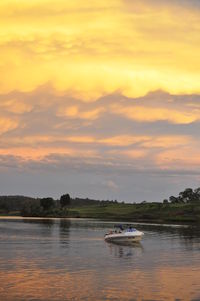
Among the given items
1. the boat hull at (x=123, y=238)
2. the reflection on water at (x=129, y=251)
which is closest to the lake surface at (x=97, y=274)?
the reflection on water at (x=129, y=251)

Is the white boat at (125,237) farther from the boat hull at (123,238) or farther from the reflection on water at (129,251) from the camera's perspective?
the reflection on water at (129,251)

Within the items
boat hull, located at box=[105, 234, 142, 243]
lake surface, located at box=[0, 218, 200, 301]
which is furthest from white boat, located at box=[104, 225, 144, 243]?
lake surface, located at box=[0, 218, 200, 301]

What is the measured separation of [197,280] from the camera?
145ft

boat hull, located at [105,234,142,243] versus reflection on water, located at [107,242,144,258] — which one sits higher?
boat hull, located at [105,234,142,243]

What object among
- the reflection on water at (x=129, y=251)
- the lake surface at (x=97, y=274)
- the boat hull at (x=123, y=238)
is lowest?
the lake surface at (x=97, y=274)

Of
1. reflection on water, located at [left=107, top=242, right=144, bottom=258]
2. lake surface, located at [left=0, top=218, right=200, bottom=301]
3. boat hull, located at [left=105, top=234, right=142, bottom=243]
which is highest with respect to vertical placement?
boat hull, located at [left=105, top=234, right=142, bottom=243]

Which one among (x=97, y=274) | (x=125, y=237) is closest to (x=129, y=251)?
(x=125, y=237)

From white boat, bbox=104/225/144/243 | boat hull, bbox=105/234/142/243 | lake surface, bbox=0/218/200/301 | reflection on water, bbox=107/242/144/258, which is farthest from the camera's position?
white boat, bbox=104/225/144/243

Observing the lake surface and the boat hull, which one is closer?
the lake surface

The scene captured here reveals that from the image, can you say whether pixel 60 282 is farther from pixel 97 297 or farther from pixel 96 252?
pixel 96 252

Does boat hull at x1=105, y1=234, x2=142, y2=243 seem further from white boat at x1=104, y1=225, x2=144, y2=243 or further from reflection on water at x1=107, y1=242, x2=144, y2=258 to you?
reflection on water at x1=107, y1=242, x2=144, y2=258

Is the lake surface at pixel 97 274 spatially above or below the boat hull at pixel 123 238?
below

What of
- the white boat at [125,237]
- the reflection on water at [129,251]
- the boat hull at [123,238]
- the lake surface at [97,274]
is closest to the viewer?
the lake surface at [97,274]

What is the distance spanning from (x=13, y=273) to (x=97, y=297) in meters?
13.7
